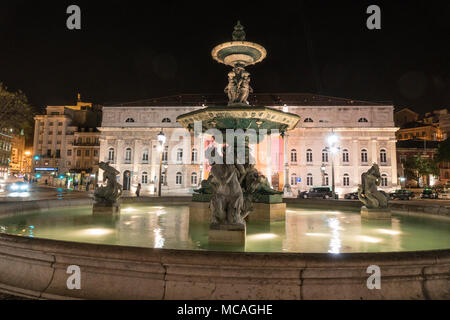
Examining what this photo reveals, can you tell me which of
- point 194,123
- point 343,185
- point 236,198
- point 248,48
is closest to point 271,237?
A: point 236,198

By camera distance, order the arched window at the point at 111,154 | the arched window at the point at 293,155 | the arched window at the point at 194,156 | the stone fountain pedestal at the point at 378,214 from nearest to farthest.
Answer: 1. the stone fountain pedestal at the point at 378,214
2. the arched window at the point at 293,155
3. the arched window at the point at 194,156
4. the arched window at the point at 111,154

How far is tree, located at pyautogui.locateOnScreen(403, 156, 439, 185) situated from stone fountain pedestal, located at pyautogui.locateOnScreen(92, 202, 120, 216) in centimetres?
5257

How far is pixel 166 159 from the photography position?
47.4 metres

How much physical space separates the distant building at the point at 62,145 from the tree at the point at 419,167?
60.2 m

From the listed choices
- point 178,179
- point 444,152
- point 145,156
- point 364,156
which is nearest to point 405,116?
point 444,152

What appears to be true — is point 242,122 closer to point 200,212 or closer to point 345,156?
point 200,212

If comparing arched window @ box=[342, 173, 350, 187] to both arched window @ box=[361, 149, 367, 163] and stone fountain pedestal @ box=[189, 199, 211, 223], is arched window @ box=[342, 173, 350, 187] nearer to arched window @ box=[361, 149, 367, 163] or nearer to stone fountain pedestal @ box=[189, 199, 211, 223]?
arched window @ box=[361, 149, 367, 163]

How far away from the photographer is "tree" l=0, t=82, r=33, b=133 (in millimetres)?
20109

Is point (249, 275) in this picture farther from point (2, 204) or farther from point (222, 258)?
point (2, 204)

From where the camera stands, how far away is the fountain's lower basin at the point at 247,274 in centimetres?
273

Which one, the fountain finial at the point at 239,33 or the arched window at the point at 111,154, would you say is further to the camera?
the arched window at the point at 111,154

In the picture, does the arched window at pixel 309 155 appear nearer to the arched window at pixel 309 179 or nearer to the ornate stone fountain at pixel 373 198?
the arched window at pixel 309 179

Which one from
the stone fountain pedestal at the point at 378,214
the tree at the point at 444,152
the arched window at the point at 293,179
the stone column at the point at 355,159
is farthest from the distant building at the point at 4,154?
the tree at the point at 444,152

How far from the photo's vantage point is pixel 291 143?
45812 millimetres
